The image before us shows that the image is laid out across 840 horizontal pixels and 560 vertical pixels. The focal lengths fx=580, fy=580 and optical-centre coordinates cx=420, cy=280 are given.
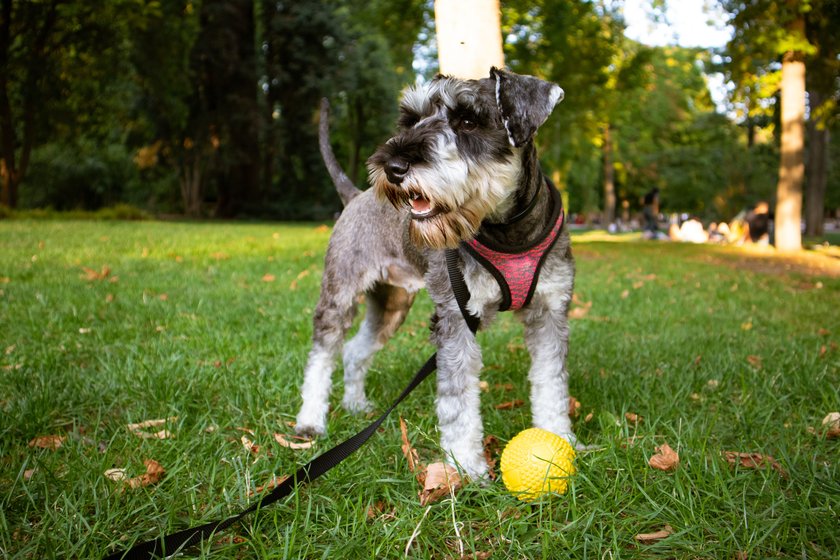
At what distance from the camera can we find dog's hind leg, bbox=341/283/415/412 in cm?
392

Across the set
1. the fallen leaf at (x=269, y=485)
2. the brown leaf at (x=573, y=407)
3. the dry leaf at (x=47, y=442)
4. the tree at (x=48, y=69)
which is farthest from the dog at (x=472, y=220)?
the tree at (x=48, y=69)

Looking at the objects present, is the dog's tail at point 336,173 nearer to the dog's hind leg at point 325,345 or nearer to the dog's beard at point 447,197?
the dog's hind leg at point 325,345

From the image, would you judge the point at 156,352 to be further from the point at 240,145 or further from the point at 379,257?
the point at 240,145

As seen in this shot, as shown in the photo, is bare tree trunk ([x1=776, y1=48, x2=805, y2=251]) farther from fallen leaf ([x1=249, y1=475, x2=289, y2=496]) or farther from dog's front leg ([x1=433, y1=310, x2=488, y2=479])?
fallen leaf ([x1=249, y1=475, x2=289, y2=496])

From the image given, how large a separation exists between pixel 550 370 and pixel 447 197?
44.7 inches

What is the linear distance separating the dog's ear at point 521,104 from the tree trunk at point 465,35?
3.20 m

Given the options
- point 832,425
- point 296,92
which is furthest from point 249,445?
point 296,92

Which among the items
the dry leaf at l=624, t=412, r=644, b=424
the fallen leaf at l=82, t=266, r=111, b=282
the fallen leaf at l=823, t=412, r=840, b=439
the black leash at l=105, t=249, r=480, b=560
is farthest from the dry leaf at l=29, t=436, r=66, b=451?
the fallen leaf at l=82, t=266, r=111, b=282

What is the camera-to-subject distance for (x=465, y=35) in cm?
593

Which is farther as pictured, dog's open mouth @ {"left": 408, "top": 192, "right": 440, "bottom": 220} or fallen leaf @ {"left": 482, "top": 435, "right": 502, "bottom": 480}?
fallen leaf @ {"left": 482, "top": 435, "right": 502, "bottom": 480}

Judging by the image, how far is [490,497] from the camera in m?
2.66

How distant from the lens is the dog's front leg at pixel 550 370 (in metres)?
3.11

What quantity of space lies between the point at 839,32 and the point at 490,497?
17.6m

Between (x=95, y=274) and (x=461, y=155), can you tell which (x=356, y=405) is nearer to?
(x=461, y=155)
